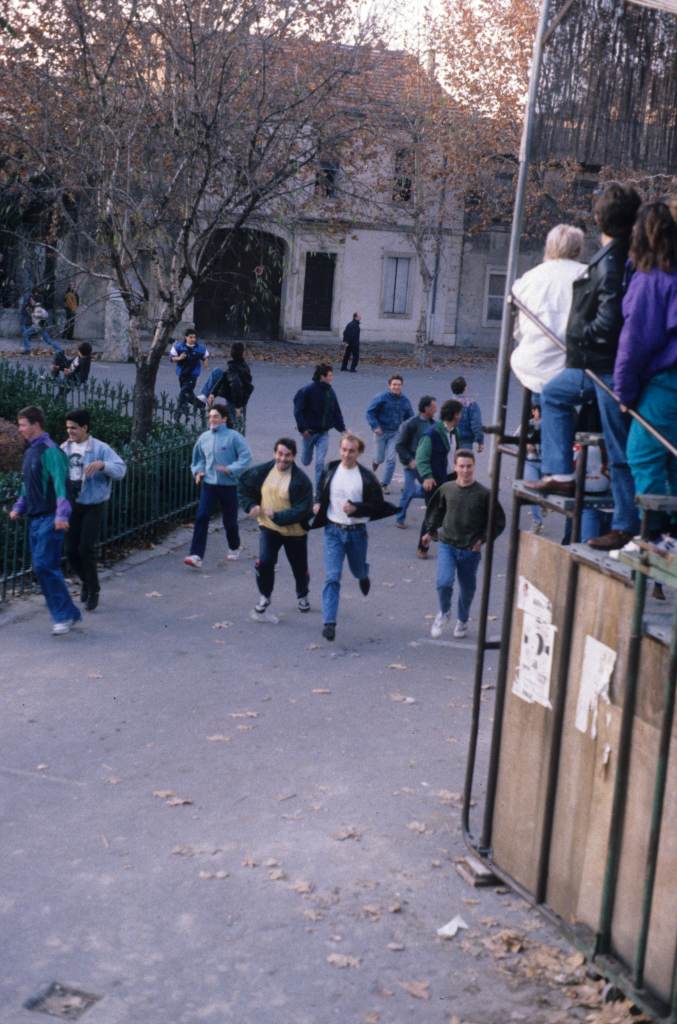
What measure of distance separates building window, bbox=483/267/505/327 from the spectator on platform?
40603 mm

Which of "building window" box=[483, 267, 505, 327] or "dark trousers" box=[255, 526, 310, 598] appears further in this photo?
"building window" box=[483, 267, 505, 327]

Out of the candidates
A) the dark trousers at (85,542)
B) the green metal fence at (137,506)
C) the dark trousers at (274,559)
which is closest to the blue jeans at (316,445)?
the green metal fence at (137,506)

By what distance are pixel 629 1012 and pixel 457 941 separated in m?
0.97

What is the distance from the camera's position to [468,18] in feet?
108

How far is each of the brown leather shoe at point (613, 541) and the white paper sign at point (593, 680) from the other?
0.42 meters

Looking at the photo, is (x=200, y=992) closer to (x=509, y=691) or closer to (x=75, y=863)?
(x=75, y=863)

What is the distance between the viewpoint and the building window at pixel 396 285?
149 feet

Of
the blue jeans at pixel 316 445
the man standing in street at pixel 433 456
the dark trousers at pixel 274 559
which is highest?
the man standing in street at pixel 433 456

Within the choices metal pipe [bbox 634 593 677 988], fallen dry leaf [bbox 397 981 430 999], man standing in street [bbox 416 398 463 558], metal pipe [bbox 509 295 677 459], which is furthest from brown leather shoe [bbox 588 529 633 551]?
man standing in street [bbox 416 398 463 558]

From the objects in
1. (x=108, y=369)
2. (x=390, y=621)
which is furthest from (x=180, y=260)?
(x=108, y=369)

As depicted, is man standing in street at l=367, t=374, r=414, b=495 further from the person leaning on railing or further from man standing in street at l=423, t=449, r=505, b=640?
the person leaning on railing

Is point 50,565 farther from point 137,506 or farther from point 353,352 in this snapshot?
point 353,352

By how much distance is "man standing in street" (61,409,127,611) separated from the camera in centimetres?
1189

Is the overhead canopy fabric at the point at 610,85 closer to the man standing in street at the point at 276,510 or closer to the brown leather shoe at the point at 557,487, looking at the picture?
the brown leather shoe at the point at 557,487
